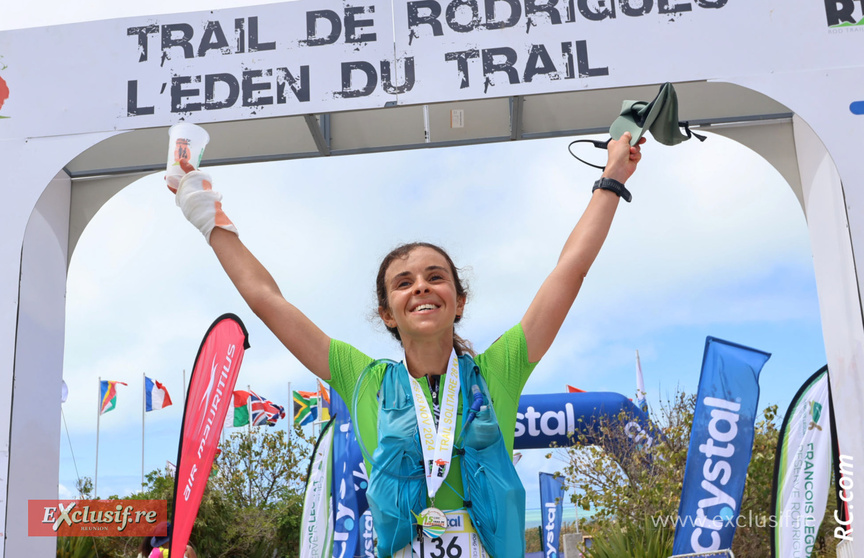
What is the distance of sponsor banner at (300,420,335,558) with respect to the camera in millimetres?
6438

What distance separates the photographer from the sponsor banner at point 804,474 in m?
5.00

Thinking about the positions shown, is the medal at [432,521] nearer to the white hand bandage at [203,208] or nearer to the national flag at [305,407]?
the white hand bandage at [203,208]

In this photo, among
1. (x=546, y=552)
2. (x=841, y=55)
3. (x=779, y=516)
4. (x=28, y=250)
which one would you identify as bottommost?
(x=546, y=552)

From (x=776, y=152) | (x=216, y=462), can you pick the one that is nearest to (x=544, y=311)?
(x=776, y=152)

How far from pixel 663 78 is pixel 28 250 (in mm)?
3214

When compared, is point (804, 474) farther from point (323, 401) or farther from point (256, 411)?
point (256, 411)

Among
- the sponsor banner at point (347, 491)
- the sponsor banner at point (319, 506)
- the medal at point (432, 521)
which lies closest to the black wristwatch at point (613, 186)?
the medal at point (432, 521)

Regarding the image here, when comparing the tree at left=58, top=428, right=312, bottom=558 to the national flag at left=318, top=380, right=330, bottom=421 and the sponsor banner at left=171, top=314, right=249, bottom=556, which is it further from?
the sponsor banner at left=171, top=314, right=249, bottom=556

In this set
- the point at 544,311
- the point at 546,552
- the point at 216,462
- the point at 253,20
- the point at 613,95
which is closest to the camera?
the point at 544,311

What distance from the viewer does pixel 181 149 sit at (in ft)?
7.47

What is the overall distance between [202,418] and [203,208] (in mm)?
3480

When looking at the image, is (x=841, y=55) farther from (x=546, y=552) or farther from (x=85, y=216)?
(x=546, y=552)

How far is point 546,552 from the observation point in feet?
35.8

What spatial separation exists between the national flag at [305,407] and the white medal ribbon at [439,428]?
15.3m
